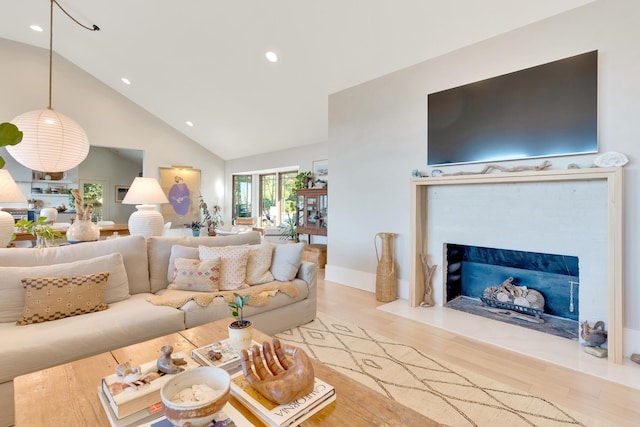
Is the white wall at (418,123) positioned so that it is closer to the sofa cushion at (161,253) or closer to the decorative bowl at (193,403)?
Answer: the sofa cushion at (161,253)

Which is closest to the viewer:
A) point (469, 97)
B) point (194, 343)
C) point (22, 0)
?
point (194, 343)

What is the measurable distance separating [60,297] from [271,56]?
3528 mm

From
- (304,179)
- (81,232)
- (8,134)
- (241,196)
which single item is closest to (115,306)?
(81,232)

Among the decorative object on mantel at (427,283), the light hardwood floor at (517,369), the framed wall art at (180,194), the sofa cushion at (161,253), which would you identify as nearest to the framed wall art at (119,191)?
the framed wall art at (180,194)

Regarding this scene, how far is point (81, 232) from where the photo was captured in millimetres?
2857

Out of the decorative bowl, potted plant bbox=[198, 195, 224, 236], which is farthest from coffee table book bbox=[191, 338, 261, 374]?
potted plant bbox=[198, 195, 224, 236]

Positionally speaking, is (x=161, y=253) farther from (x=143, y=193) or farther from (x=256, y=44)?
→ (x=256, y=44)

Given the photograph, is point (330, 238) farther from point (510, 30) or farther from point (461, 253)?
point (510, 30)

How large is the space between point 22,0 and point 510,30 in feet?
20.4

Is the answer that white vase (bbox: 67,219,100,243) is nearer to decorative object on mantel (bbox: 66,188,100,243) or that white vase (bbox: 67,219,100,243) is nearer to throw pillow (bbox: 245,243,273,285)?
decorative object on mantel (bbox: 66,188,100,243)

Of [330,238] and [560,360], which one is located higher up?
[330,238]

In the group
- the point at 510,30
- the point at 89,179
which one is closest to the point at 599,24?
the point at 510,30

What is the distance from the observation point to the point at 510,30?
114 inches

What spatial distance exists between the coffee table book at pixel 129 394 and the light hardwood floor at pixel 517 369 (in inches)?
79.3
